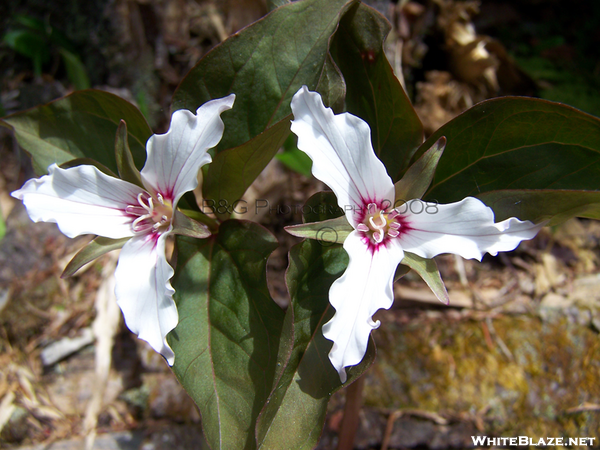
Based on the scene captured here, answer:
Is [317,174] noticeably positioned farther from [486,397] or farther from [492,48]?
[492,48]

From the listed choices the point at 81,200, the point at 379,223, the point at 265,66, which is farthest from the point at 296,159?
the point at 81,200

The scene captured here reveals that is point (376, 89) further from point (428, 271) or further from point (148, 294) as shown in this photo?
point (148, 294)

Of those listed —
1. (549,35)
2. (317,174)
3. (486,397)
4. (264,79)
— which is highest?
(264,79)

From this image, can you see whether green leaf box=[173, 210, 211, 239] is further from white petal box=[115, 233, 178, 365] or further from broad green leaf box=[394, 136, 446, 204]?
broad green leaf box=[394, 136, 446, 204]

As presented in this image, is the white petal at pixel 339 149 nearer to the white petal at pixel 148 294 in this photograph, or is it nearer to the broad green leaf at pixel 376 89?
the broad green leaf at pixel 376 89

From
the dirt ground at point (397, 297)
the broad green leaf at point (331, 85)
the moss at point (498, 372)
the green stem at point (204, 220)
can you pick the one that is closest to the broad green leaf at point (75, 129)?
the green stem at point (204, 220)

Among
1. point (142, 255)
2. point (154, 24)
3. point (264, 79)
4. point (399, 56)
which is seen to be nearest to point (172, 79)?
point (154, 24)
